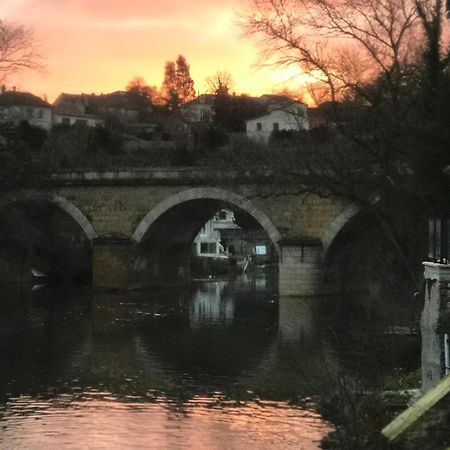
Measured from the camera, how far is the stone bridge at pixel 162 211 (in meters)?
27.0

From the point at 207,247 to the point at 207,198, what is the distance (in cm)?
2771

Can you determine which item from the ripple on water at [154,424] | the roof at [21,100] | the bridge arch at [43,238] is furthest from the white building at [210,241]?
the ripple on water at [154,424]

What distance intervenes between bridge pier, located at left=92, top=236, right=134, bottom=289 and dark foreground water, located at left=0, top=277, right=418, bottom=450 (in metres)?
3.41

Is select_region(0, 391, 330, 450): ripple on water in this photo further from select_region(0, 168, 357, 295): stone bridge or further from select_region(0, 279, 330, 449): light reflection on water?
select_region(0, 168, 357, 295): stone bridge

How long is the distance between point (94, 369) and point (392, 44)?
26.0 ft

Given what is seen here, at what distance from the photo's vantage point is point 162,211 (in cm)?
2909

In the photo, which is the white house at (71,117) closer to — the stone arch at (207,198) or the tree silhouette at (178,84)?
the tree silhouette at (178,84)

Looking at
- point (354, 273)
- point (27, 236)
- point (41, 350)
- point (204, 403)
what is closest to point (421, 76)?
point (204, 403)

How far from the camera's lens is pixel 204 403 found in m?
11.7

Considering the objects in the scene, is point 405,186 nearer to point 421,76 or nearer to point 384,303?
point 421,76

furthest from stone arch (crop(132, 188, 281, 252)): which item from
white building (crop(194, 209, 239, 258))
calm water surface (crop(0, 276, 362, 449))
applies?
white building (crop(194, 209, 239, 258))

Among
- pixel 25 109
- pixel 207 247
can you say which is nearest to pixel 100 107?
pixel 25 109

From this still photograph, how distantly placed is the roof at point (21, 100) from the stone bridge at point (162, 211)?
9.25 metres

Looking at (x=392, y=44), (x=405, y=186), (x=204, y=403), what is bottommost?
(x=204, y=403)
